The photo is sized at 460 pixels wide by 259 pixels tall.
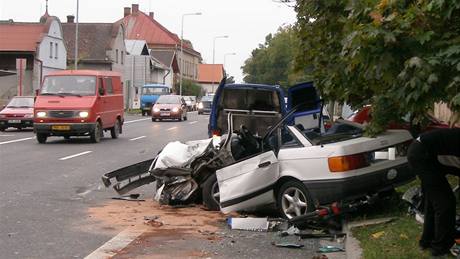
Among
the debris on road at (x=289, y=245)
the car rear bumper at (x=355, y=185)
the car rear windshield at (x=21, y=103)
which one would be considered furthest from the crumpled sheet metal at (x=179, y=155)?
the car rear windshield at (x=21, y=103)

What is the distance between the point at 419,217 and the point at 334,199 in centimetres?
104

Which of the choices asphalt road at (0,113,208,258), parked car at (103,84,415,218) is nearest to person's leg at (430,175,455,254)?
parked car at (103,84,415,218)

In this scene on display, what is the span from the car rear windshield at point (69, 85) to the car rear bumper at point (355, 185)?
14.2m

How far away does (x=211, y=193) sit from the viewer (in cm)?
950

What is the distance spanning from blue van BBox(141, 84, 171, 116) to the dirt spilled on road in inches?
1593

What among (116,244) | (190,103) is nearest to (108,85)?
(116,244)

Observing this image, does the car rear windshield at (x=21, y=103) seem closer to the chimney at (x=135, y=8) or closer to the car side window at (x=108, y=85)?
the car side window at (x=108, y=85)

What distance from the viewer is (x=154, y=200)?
1050 cm

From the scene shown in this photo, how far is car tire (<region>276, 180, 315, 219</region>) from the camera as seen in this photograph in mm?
8148

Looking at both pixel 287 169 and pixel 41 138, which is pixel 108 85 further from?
pixel 287 169

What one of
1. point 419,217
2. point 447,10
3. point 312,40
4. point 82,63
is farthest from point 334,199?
point 82,63

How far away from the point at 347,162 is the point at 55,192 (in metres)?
5.58

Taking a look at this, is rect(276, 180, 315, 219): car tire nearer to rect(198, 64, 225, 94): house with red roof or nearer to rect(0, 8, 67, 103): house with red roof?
rect(0, 8, 67, 103): house with red roof

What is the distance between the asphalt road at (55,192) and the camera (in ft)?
24.2
